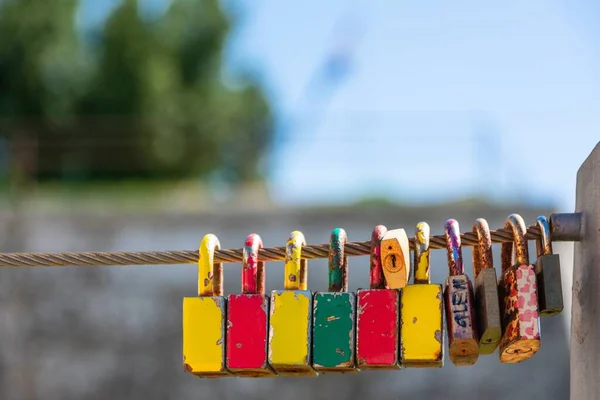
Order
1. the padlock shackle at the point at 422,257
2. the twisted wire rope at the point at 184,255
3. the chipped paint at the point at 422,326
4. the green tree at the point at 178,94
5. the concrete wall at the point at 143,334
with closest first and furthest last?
the chipped paint at the point at 422,326
the padlock shackle at the point at 422,257
the twisted wire rope at the point at 184,255
the concrete wall at the point at 143,334
the green tree at the point at 178,94

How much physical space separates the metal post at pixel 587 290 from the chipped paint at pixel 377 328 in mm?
395

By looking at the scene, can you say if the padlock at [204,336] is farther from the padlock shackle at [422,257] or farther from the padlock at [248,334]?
the padlock shackle at [422,257]

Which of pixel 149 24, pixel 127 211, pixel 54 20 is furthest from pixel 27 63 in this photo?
pixel 127 211

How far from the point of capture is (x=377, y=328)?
1.83 m

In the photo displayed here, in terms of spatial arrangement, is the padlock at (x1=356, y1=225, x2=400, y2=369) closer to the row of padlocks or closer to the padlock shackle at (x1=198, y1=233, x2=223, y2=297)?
the row of padlocks

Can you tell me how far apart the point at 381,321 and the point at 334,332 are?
9cm

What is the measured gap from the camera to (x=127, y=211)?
10.9m

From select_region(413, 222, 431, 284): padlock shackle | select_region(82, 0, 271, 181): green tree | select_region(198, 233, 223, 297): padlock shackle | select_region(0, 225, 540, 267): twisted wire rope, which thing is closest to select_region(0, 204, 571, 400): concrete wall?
select_region(82, 0, 271, 181): green tree

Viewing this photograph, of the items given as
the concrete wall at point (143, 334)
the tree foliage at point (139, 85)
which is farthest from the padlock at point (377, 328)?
the tree foliage at point (139, 85)

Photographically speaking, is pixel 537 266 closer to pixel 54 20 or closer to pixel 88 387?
pixel 88 387

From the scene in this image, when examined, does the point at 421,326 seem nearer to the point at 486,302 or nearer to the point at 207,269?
the point at 486,302

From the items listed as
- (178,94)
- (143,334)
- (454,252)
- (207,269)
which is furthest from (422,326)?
(178,94)

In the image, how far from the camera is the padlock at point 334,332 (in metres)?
1.83

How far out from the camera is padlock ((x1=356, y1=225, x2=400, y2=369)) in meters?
1.81
